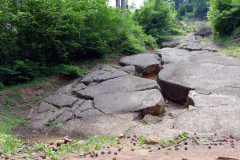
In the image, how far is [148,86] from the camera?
577 cm

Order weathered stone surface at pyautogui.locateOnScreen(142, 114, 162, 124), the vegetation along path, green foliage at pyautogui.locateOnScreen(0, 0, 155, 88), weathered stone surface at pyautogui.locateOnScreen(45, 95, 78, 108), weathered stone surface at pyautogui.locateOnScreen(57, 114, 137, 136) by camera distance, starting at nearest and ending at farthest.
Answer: the vegetation along path < weathered stone surface at pyautogui.locateOnScreen(57, 114, 137, 136) < weathered stone surface at pyautogui.locateOnScreen(142, 114, 162, 124) < weathered stone surface at pyautogui.locateOnScreen(45, 95, 78, 108) < green foliage at pyautogui.locateOnScreen(0, 0, 155, 88)

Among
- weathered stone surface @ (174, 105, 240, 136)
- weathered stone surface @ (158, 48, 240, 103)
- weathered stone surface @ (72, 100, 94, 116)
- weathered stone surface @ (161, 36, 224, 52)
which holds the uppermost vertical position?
weathered stone surface @ (161, 36, 224, 52)

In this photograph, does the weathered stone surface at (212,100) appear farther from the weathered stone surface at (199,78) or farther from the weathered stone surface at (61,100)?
the weathered stone surface at (61,100)

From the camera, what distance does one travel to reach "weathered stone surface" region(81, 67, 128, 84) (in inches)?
265

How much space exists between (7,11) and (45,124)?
3.63 m

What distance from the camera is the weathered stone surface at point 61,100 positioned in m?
5.58

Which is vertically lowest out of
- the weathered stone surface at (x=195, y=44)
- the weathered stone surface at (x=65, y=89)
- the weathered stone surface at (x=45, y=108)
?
the weathered stone surface at (x=45, y=108)

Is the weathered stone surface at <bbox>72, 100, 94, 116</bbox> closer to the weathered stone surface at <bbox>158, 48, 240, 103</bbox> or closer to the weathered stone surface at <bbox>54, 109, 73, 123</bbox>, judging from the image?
the weathered stone surface at <bbox>54, 109, 73, 123</bbox>

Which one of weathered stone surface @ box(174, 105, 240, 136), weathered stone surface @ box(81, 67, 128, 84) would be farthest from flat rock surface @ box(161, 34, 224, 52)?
weathered stone surface @ box(174, 105, 240, 136)

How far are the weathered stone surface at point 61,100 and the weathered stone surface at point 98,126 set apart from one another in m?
0.95

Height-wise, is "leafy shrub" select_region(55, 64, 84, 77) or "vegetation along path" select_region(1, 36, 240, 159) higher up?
"leafy shrub" select_region(55, 64, 84, 77)

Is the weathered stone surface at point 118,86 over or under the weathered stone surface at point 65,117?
over

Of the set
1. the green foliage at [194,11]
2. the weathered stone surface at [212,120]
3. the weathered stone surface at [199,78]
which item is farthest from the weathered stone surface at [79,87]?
the green foliage at [194,11]

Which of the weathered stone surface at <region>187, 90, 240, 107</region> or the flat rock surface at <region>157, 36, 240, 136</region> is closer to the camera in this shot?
the flat rock surface at <region>157, 36, 240, 136</region>
